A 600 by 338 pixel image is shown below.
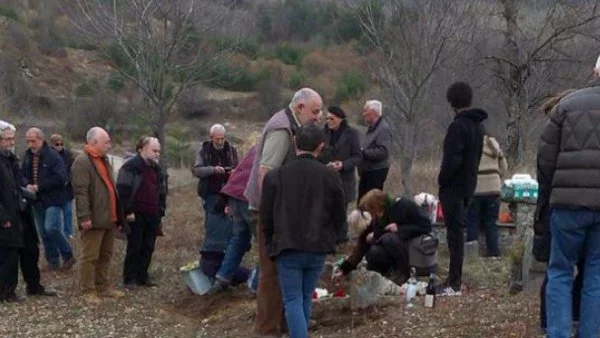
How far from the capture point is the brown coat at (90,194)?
872 centimetres

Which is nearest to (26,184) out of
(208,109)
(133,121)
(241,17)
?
(241,17)

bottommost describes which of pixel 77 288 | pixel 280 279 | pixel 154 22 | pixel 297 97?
pixel 77 288

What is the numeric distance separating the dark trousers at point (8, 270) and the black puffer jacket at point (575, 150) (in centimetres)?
559

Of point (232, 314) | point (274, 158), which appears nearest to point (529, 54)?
point (232, 314)

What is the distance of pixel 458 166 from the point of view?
738cm

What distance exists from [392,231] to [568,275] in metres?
3.15

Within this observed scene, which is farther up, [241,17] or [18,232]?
[241,17]

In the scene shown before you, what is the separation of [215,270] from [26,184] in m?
2.76

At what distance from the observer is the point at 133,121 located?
39.2m

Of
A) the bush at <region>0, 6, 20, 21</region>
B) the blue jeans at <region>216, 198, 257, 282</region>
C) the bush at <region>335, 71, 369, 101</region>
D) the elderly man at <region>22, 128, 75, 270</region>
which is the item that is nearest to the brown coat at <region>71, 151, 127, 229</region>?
the blue jeans at <region>216, 198, 257, 282</region>

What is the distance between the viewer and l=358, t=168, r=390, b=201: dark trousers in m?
9.67

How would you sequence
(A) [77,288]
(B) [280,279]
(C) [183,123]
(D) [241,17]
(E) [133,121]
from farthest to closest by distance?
(C) [183,123], (E) [133,121], (D) [241,17], (A) [77,288], (B) [280,279]

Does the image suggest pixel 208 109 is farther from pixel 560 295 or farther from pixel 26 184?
pixel 560 295

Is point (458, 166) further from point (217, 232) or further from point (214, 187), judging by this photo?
point (214, 187)
